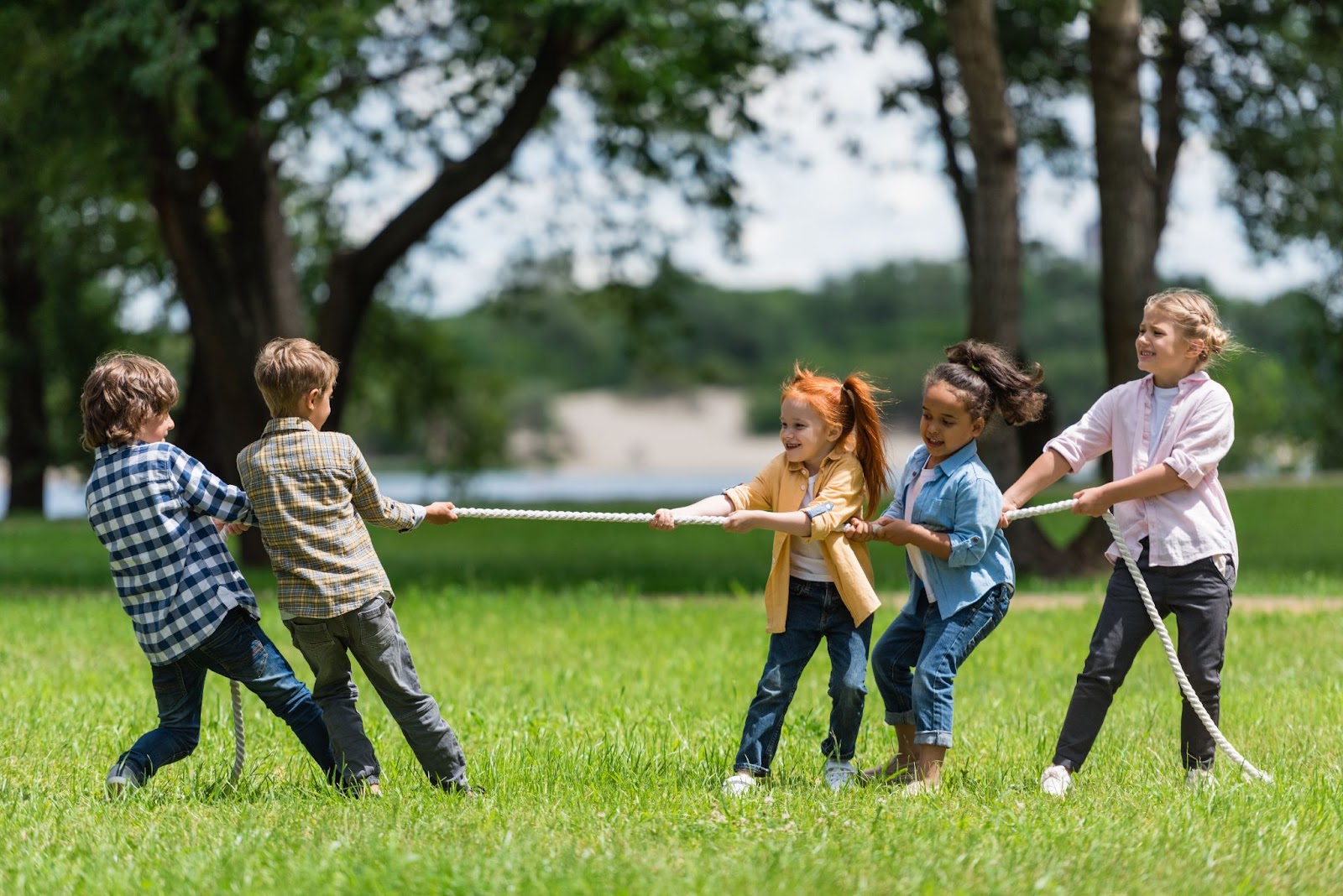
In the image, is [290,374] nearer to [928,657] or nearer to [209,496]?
[209,496]

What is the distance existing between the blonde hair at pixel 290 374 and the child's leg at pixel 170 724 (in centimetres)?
99

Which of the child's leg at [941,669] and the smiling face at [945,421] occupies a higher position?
the smiling face at [945,421]

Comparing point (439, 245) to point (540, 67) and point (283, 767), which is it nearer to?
point (540, 67)

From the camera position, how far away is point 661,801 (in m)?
5.00

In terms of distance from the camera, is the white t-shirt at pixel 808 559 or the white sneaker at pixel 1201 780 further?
the white t-shirt at pixel 808 559

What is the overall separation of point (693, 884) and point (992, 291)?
36.5ft

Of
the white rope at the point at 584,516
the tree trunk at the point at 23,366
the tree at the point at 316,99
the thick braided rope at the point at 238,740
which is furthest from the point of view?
the tree trunk at the point at 23,366

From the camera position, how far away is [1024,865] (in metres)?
4.09

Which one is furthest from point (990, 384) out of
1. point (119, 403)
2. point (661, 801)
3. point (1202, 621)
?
point (119, 403)

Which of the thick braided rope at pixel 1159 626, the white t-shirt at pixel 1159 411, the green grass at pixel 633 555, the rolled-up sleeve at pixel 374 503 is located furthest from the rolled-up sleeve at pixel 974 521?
the green grass at pixel 633 555

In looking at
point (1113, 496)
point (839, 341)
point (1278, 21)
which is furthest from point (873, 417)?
point (839, 341)

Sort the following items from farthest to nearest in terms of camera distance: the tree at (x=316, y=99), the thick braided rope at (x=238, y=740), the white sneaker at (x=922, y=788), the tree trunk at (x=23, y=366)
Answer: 1. the tree trunk at (x=23, y=366)
2. the tree at (x=316, y=99)
3. the thick braided rope at (x=238, y=740)
4. the white sneaker at (x=922, y=788)

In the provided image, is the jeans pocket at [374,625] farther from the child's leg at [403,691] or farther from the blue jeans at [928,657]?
the blue jeans at [928,657]

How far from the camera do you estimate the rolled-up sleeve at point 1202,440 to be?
517 centimetres
